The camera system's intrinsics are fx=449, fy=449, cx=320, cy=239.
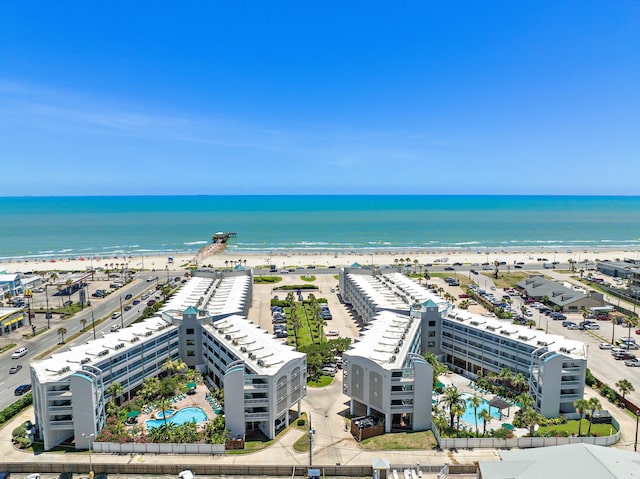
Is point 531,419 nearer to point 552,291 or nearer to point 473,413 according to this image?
point 473,413

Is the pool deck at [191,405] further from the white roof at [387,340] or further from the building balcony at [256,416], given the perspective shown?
the white roof at [387,340]

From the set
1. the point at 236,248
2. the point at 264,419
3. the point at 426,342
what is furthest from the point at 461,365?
the point at 236,248

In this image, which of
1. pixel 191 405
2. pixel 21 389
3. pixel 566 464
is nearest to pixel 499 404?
pixel 566 464

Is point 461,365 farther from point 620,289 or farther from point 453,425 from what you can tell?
point 620,289

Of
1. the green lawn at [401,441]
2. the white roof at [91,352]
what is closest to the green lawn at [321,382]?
the green lawn at [401,441]

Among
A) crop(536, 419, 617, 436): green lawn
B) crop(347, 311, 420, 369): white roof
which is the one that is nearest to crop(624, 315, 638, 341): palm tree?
crop(536, 419, 617, 436): green lawn
